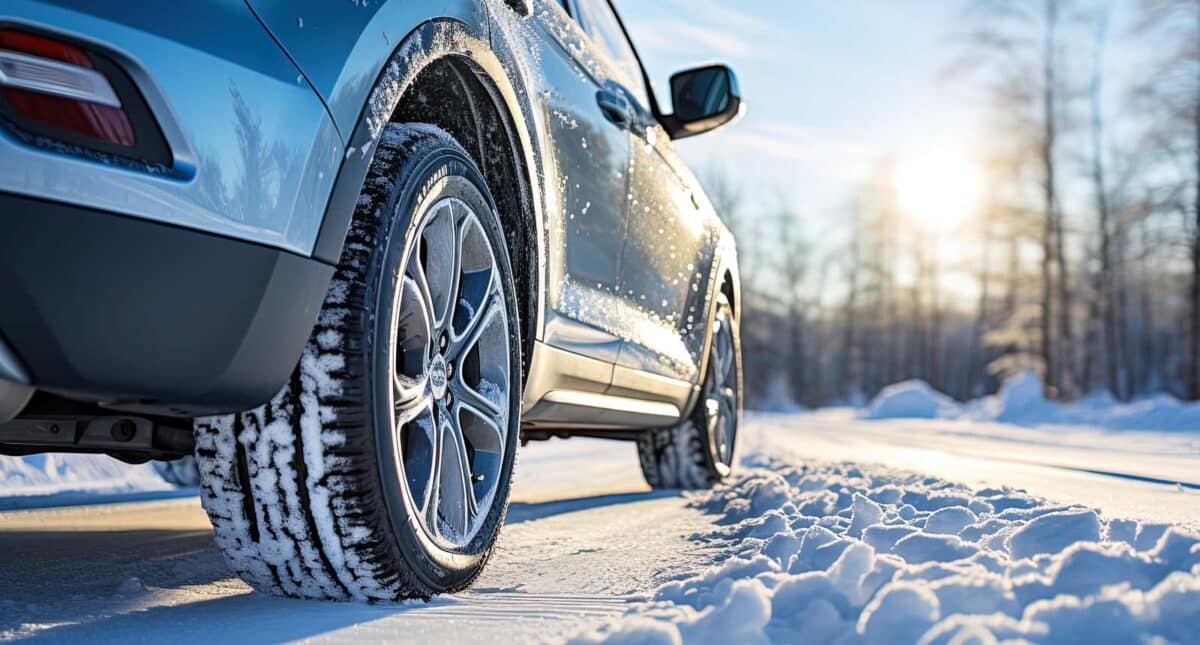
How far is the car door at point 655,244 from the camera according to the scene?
3342mm

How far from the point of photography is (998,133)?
978 inches

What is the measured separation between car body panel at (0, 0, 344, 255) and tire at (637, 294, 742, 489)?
310 cm

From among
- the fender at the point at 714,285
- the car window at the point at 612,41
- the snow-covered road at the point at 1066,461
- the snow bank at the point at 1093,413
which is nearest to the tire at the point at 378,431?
the car window at the point at 612,41

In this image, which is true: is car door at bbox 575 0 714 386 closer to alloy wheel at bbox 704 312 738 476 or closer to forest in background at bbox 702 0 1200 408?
alloy wheel at bbox 704 312 738 476

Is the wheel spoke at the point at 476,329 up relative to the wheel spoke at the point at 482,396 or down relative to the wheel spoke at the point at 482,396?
up

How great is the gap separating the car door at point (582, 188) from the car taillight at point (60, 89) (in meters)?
1.29

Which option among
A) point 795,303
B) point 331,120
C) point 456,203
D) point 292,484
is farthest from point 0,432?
point 795,303

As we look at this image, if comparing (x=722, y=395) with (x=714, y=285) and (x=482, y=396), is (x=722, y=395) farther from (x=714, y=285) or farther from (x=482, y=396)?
(x=482, y=396)

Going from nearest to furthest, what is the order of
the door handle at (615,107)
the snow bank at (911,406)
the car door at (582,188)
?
the car door at (582,188)
the door handle at (615,107)
the snow bank at (911,406)

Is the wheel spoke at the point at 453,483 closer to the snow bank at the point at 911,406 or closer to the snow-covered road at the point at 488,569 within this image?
the snow-covered road at the point at 488,569

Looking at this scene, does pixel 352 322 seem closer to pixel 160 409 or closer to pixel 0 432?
pixel 160 409

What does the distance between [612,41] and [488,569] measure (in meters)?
2.07

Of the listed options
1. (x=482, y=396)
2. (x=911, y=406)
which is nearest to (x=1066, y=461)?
(x=482, y=396)

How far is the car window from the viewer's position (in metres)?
3.41
